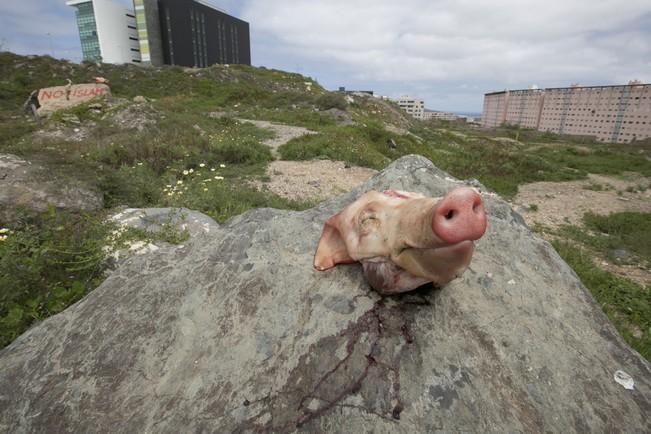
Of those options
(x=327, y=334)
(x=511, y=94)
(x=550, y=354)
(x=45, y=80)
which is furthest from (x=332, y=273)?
(x=511, y=94)

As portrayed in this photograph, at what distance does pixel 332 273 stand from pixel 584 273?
4.71 meters

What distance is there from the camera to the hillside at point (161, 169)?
2984 mm

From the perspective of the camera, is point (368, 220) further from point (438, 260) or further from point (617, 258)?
point (617, 258)

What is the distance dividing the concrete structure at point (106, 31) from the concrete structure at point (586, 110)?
215 ft

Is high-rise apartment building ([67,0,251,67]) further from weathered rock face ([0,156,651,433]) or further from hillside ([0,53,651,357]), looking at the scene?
weathered rock face ([0,156,651,433])

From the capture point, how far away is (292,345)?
5.28ft

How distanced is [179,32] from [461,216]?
54.6 meters

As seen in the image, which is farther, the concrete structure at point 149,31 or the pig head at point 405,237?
the concrete structure at point 149,31

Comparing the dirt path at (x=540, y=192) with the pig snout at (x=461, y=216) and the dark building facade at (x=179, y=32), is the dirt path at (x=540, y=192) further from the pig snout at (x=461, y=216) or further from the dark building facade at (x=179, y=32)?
the dark building facade at (x=179, y=32)

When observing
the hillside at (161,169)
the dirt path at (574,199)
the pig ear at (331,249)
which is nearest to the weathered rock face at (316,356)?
the pig ear at (331,249)

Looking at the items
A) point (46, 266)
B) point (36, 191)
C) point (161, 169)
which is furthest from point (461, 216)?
point (161, 169)

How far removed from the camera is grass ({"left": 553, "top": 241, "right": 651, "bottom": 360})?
3.66m

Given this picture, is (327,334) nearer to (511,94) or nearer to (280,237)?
(280,237)

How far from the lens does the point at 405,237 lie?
55.4 inches
